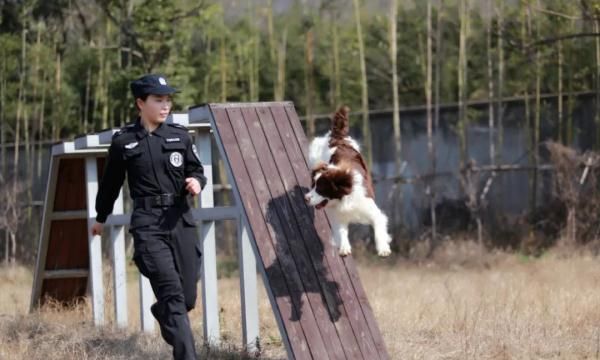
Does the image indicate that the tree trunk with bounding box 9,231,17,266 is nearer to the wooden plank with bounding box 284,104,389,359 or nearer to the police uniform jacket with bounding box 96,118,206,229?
the wooden plank with bounding box 284,104,389,359

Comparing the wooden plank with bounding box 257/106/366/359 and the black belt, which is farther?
the wooden plank with bounding box 257/106/366/359

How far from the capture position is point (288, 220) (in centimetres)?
665

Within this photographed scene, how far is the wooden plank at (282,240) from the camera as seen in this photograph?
624 centimetres

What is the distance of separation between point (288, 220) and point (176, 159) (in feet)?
3.02

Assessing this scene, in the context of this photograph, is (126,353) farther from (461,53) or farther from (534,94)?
(534,94)

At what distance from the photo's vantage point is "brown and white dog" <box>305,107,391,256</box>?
6012mm

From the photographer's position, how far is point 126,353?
7410mm

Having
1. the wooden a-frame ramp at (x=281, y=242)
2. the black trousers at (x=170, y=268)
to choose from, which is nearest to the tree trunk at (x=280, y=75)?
the wooden a-frame ramp at (x=281, y=242)

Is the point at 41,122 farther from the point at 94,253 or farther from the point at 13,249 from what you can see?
the point at 94,253

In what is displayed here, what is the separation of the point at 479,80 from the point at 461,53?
3410 millimetres

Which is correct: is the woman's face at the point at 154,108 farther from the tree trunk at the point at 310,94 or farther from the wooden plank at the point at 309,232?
the tree trunk at the point at 310,94

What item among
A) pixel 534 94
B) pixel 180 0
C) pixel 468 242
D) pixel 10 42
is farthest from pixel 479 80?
pixel 10 42

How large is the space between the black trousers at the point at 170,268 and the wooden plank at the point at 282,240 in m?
0.52

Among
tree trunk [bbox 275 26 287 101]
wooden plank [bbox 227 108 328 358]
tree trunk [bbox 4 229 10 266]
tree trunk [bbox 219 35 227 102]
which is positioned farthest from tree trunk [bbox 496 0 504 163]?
wooden plank [bbox 227 108 328 358]
